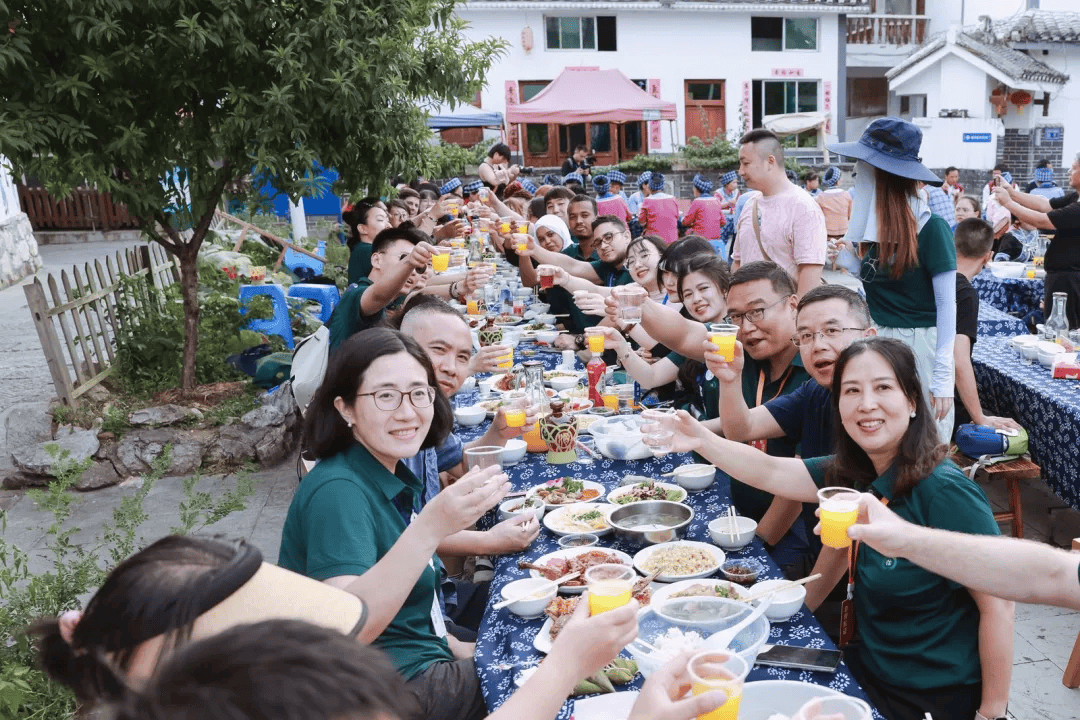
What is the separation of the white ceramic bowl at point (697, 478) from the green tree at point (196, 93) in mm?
3838

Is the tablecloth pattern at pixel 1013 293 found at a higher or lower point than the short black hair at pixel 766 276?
lower

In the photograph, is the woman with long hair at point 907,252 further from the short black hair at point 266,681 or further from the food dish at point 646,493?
the short black hair at point 266,681

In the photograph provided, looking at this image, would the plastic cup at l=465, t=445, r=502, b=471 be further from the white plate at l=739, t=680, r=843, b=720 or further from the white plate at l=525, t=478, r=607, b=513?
the white plate at l=739, t=680, r=843, b=720

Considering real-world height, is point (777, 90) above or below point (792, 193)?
above

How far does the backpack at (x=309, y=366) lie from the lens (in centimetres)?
395

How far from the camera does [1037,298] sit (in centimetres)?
832

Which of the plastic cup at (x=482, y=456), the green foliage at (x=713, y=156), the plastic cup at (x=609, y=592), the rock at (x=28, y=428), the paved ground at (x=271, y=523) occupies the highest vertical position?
the green foliage at (x=713, y=156)

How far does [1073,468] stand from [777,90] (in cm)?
2558

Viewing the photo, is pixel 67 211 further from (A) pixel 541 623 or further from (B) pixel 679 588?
(B) pixel 679 588

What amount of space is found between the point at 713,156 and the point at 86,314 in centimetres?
1954

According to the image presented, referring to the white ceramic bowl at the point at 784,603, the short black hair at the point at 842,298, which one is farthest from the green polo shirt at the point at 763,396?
the white ceramic bowl at the point at 784,603

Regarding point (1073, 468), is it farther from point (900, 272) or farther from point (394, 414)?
point (394, 414)

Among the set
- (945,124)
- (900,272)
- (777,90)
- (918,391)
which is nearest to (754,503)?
(918,391)

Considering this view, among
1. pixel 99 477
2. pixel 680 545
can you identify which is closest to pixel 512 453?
pixel 680 545
